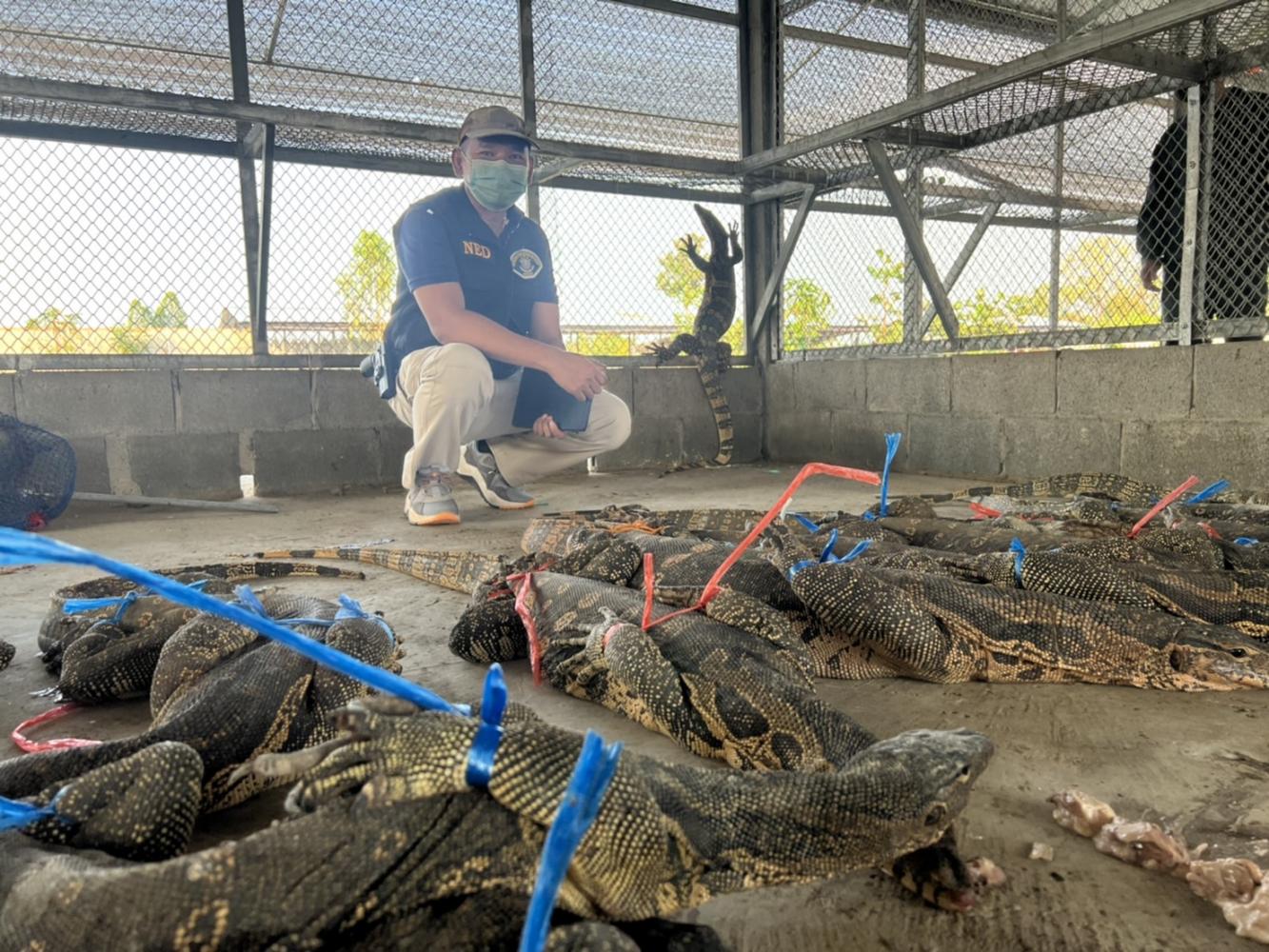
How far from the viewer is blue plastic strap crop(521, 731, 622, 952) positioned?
3.06ft

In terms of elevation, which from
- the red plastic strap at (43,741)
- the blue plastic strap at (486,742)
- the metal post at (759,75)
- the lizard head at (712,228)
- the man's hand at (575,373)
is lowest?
the red plastic strap at (43,741)

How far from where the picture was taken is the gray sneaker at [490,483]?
7086 mm

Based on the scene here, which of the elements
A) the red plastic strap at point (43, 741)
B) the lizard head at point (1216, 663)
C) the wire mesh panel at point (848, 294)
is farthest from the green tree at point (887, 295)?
the red plastic strap at point (43, 741)

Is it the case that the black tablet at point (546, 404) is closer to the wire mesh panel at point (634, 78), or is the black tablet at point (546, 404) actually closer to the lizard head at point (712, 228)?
the wire mesh panel at point (634, 78)

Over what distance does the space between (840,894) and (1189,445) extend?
6.34 meters

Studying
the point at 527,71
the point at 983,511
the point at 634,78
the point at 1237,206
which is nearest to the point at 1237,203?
the point at 1237,206

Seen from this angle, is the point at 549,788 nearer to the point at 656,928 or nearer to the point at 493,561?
the point at 656,928

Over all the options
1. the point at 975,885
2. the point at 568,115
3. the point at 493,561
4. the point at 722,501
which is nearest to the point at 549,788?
the point at 975,885

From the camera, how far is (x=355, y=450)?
27.7 feet

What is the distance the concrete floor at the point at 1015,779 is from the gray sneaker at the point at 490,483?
2.48 meters

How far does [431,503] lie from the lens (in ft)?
20.7

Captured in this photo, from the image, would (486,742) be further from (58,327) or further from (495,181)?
(58,327)

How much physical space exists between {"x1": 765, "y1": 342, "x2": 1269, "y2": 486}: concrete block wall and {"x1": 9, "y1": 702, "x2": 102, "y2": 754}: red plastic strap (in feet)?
23.4

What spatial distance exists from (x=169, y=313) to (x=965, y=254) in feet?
24.9
